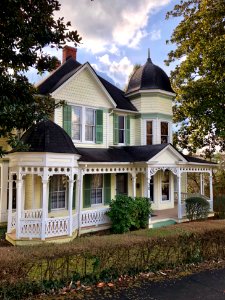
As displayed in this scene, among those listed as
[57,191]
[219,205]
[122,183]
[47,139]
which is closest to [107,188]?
[122,183]

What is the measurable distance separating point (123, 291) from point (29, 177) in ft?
30.4

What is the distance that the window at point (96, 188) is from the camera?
52.2 ft

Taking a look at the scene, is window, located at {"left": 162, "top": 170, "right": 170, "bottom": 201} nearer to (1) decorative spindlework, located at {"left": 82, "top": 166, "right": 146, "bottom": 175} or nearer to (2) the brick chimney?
(1) decorative spindlework, located at {"left": 82, "top": 166, "right": 146, "bottom": 175}

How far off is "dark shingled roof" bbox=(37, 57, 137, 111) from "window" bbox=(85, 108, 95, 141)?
7.27 feet

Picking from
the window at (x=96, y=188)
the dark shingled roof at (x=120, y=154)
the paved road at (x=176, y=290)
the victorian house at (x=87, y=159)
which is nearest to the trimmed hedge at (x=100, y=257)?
the paved road at (x=176, y=290)

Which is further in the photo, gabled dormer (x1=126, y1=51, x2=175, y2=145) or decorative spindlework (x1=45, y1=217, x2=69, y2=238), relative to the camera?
gabled dormer (x1=126, y1=51, x2=175, y2=145)

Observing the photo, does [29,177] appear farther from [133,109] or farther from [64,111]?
[133,109]

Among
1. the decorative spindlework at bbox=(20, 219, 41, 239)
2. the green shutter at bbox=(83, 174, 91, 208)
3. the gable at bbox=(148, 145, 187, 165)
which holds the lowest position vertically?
the decorative spindlework at bbox=(20, 219, 41, 239)

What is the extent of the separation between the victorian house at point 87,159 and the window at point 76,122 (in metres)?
0.06

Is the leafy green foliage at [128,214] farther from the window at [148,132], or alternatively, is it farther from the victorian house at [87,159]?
the window at [148,132]

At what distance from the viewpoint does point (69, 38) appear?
683cm

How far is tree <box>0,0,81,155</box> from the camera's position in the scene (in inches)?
257

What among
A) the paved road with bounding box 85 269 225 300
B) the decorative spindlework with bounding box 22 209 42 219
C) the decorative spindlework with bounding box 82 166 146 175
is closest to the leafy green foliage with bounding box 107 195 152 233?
the decorative spindlework with bounding box 82 166 146 175

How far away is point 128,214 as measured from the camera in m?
13.2
